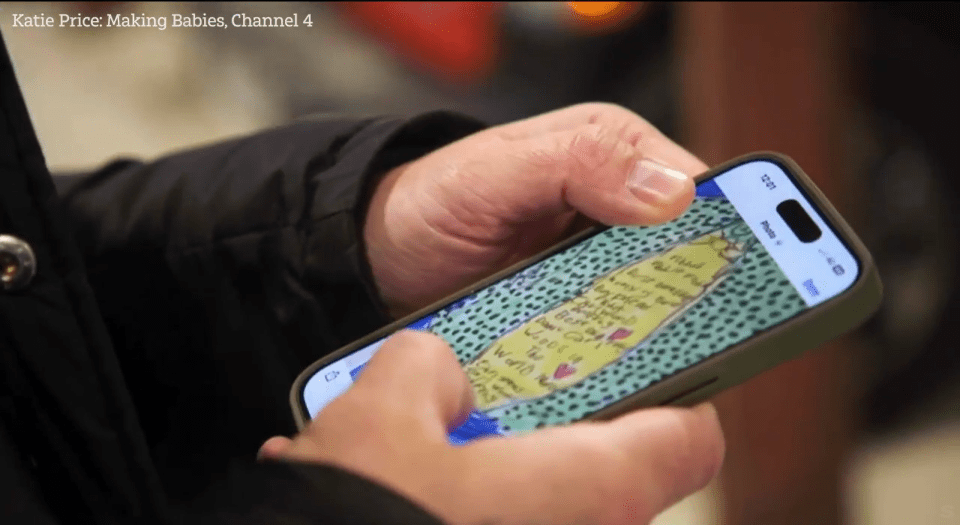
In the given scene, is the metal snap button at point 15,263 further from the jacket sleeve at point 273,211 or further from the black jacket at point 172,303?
the jacket sleeve at point 273,211

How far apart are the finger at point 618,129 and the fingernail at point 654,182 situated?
0.02 meters

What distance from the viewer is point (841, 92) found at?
0.68m

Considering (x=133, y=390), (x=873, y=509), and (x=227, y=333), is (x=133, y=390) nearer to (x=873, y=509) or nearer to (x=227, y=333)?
(x=227, y=333)

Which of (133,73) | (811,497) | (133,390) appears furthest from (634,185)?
(133,73)

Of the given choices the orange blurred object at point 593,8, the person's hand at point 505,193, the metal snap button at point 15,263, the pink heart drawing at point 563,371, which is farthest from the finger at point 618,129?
the orange blurred object at point 593,8

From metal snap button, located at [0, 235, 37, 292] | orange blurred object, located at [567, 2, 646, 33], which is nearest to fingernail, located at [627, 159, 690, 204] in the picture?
metal snap button, located at [0, 235, 37, 292]

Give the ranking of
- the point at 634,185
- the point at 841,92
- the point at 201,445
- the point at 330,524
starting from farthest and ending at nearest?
the point at 841,92 → the point at 201,445 → the point at 634,185 → the point at 330,524

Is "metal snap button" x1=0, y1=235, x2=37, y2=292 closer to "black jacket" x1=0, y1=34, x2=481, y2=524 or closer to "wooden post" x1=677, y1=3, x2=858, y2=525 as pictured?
"black jacket" x1=0, y1=34, x2=481, y2=524

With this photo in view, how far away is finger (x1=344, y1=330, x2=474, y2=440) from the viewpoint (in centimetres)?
27

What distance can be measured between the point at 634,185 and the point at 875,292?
0.12 metres

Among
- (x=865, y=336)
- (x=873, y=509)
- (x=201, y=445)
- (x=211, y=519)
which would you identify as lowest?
(x=873, y=509)

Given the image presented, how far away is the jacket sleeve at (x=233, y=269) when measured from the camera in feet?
1.39

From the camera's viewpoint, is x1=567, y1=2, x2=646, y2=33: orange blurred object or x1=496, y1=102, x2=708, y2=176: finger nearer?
x1=496, y1=102, x2=708, y2=176: finger

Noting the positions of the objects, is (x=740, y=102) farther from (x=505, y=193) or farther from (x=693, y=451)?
(x=693, y=451)
